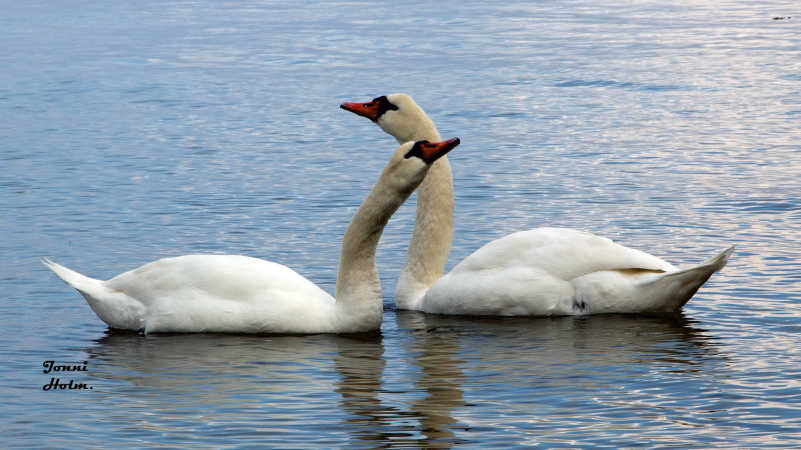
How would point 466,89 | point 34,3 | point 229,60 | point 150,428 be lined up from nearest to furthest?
point 150,428, point 466,89, point 229,60, point 34,3

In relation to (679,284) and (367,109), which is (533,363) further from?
(367,109)

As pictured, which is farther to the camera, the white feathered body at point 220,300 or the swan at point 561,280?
the swan at point 561,280

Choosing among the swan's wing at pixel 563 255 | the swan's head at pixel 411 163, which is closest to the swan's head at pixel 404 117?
the swan's wing at pixel 563 255

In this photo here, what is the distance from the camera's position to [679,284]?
976cm

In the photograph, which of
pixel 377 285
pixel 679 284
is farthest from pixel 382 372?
pixel 679 284

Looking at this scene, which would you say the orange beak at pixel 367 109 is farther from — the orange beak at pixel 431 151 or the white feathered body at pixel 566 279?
the orange beak at pixel 431 151

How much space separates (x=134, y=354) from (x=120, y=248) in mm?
3401

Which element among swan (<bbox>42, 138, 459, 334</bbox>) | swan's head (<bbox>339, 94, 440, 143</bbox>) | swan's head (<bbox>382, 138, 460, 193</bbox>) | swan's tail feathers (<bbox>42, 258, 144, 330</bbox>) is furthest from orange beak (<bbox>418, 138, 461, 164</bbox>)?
swan's tail feathers (<bbox>42, 258, 144, 330</bbox>)

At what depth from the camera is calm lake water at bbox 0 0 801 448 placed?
7.76 metres

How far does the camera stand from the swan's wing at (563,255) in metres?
9.88

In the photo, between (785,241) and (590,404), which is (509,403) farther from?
(785,241)

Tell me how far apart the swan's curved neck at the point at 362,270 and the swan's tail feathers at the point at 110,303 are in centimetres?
138

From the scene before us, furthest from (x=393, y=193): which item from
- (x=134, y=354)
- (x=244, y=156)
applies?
(x=244, y=156)

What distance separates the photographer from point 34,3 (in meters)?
48.1
